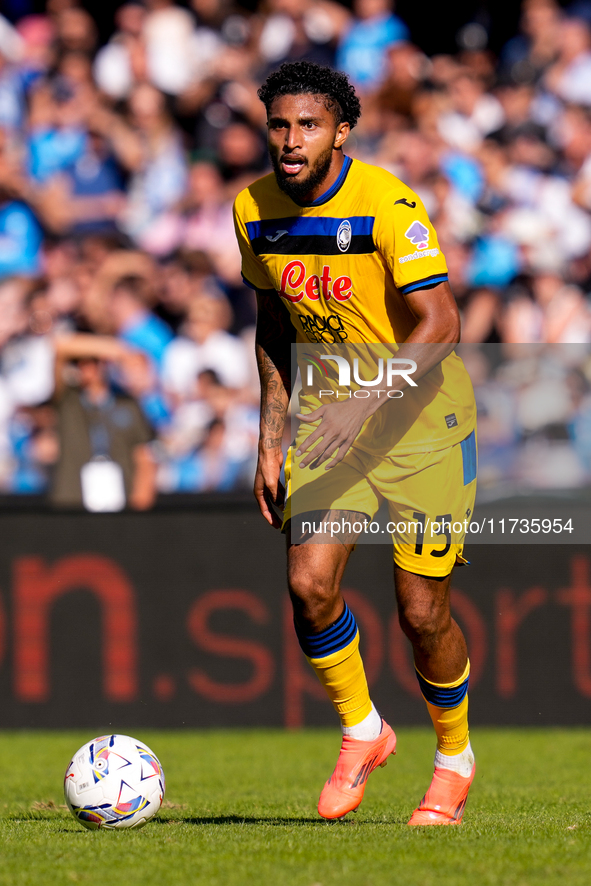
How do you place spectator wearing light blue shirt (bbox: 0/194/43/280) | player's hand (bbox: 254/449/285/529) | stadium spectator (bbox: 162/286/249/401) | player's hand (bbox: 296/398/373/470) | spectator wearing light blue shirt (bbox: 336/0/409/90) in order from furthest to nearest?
1. spectator wearing light blue shirt (bbox: 336/0/409/90)
2. spectator wearing light blue shirt (bbox: 0/194/43/280)
3. stadium spectator (bbox: 162/286/249/401)
4. player's hand (bbox: 254/449/285/529)
5. player's hand (bbox: 296/398/373/470)

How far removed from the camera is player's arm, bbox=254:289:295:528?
5168 millimetres

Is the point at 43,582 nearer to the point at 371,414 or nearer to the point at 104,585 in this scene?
the point at 104,585

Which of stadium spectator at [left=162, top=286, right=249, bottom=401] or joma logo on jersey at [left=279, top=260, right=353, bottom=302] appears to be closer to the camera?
joma logo on jersey at [left=279, top=260, right=353, bottom=302]

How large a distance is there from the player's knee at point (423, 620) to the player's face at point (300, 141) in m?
1.63

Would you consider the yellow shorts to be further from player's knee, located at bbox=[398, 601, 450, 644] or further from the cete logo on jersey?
the cete logo on jersey

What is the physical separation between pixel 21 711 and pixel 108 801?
4.64 metres

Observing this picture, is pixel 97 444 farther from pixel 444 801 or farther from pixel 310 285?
pixel 444 801

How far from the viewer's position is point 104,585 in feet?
30.1

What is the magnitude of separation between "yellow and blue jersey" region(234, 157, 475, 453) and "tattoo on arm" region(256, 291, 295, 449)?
21cm

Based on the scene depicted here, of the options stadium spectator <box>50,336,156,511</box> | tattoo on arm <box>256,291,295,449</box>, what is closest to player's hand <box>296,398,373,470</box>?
tattoo on arm <box>256,291,295,449</box>

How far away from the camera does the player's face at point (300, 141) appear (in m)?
4.69

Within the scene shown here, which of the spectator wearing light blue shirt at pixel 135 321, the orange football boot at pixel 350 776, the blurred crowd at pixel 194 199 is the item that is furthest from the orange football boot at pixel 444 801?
the spectator wearing light blue shirt at pixel 135 321

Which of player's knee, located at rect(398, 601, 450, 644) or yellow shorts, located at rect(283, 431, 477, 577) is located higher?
yellow shorts, located at rect(283, 431, 477, 577)

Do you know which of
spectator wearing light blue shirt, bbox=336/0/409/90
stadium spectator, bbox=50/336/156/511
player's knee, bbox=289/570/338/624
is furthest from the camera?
spectator wearing light blue shirt, bbox=336/0/409/90
